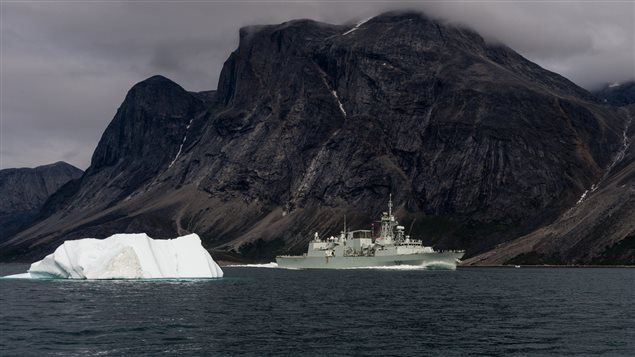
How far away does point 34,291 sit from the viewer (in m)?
102

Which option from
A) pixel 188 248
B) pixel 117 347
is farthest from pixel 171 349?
pixel 188 248

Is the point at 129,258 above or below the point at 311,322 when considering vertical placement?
above

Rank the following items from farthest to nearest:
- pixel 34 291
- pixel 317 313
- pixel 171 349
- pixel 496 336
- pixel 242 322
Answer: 1. pixel 34 291
2. pixel 317 313
3. pixel 242 322
4. pixel 496 336
5. pixel 171 349

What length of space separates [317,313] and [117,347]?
89.5 ft

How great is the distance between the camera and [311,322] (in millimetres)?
67062

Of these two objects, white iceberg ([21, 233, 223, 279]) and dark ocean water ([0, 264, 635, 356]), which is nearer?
dark ocean water ([0, 264, 635, 356])

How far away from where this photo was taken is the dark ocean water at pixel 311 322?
172 feet

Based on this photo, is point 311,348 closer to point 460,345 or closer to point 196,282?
point 460,345

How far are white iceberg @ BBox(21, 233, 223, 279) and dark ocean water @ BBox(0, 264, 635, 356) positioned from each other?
10221mm

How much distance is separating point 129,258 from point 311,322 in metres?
54.8

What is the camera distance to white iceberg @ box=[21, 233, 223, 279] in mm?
114188

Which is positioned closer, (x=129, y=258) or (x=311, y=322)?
(x=311, y=322)

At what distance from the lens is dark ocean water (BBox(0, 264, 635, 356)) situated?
5231 centimetres

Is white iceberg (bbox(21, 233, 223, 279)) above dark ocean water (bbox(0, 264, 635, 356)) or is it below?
above
